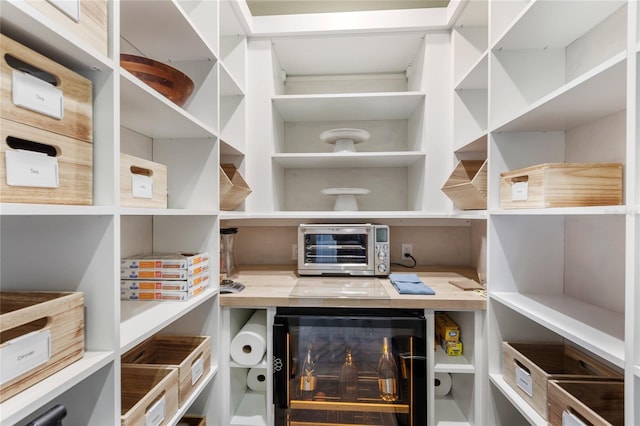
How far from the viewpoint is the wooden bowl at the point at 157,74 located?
1.01 metres

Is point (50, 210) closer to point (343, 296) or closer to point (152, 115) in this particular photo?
point (152, 115)

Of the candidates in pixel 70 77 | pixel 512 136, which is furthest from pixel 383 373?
pixel 70 77

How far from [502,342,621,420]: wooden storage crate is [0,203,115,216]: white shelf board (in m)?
1.36

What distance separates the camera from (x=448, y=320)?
1565 mm

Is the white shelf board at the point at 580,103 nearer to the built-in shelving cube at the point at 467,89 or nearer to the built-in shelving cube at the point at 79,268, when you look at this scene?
the built-in shelving cube at the point at 467,89

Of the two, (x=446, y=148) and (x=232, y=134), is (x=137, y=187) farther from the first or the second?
(x=446, y=148)

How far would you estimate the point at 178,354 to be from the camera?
1.31 meters

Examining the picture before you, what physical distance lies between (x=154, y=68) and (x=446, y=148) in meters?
1.45

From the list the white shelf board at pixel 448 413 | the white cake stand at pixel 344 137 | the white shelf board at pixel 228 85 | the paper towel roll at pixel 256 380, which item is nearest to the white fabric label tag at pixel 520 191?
the white cake stand at pixel 344 137

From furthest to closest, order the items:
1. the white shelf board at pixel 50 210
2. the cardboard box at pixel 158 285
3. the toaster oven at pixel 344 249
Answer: the toaster oven at pixel 344 249 < the cardboard box at pixel 158 285 < the white shelf board at pixel 50 210

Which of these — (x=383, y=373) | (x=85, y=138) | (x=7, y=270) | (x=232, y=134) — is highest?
(x=232, y=134)

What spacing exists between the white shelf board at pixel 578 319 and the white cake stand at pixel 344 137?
3.53 feet

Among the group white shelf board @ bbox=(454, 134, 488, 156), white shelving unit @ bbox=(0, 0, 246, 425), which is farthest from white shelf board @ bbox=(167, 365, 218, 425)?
white shelf board @ bbox=(454, 134, 488, 156)

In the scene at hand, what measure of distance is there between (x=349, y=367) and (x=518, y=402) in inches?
27.6
